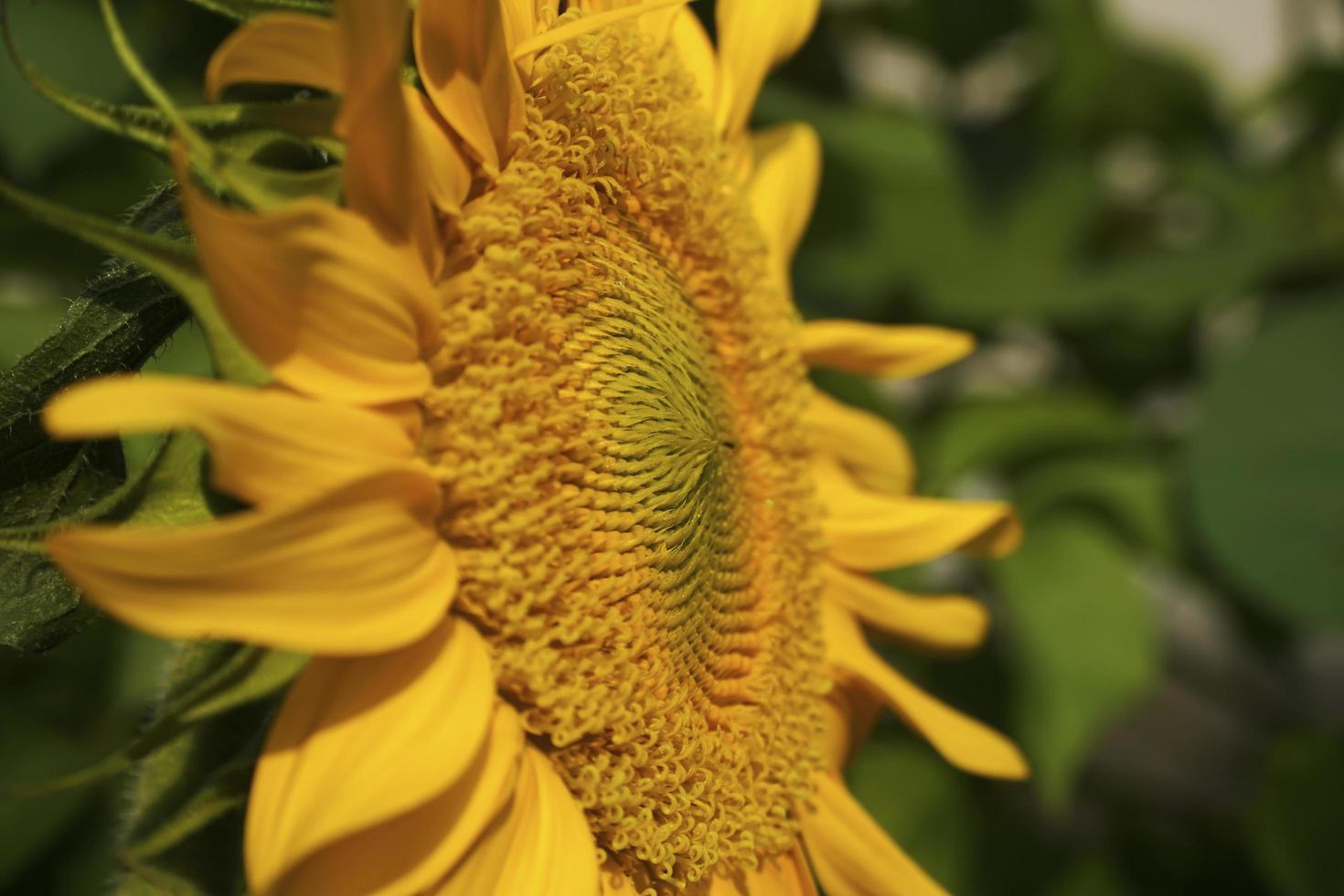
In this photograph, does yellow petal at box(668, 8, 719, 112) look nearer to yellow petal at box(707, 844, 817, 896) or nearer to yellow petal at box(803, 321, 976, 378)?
yellow petal at box(803, 321, 976, 378)

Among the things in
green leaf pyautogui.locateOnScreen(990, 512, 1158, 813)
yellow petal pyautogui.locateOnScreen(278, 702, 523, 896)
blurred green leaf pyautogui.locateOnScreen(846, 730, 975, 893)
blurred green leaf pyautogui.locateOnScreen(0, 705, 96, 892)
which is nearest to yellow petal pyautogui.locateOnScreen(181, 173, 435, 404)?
yellow petal pyautogui.locateOnScreen(278, 702, 523, 896)

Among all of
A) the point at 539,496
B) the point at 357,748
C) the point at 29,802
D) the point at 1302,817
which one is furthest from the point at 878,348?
the point at 1302,817

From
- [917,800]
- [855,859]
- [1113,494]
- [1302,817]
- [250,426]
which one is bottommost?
[1302,817]

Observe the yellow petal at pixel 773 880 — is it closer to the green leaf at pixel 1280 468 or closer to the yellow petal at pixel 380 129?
the yellow petal at pixel 380 129

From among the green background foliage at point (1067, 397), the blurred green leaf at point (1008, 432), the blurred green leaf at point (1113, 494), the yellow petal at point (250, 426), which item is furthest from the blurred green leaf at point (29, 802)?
the blurred green leaf at point (1113, 494)

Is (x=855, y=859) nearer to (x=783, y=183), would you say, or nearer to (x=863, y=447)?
(x=863, y=447)

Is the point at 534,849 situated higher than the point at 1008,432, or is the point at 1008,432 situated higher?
the point at 534,849
